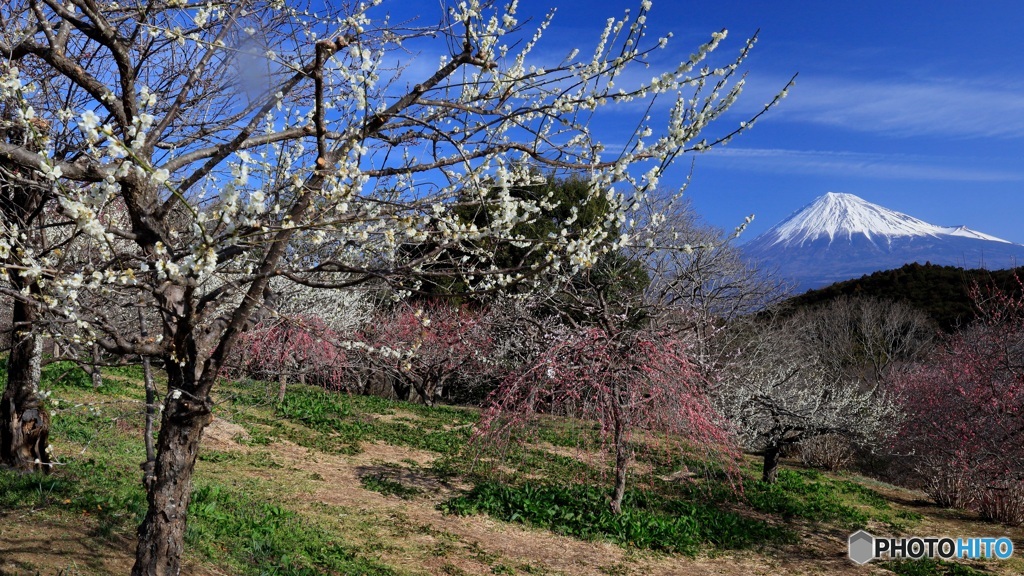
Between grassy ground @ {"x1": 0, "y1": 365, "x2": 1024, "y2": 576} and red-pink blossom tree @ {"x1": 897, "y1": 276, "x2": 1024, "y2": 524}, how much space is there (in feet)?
1.76

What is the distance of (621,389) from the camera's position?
26.2 feet

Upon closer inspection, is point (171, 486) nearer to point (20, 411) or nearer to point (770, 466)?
point (20, 411)

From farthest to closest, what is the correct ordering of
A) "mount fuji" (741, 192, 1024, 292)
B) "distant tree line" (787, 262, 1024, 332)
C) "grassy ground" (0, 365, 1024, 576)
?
"mount fuji" (741, 192, 1024, 292), "distant tree line" (787, 262, 1024, 332), "grassy ground" (0, 365, 1024, 576)

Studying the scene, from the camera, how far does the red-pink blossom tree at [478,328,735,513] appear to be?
7.63 metres

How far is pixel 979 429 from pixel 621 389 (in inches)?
208

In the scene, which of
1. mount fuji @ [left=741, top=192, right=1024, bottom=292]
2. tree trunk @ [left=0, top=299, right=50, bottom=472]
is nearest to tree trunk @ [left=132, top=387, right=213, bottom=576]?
tree trunk @ [left=0, top=299, right=50, bottom=472]

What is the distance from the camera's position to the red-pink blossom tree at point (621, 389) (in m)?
7.63

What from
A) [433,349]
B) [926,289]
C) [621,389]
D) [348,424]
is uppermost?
[926,289]

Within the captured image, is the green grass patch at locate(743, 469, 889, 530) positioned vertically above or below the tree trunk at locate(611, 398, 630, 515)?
below

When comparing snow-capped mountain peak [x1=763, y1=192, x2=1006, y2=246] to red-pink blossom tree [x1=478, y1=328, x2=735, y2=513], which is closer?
red-pink blossom tree [x1=478, y1=328, x2=735, y2=513]

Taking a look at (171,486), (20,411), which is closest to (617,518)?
(171,486)

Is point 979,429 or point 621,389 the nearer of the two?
point 621,389

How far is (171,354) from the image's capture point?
3.74 metres

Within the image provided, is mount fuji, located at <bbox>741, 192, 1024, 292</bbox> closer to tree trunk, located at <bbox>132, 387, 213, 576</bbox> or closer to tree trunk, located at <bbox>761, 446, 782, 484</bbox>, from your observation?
tree trunk, located at <bbox>761, 446, 782, 484</bbox>
